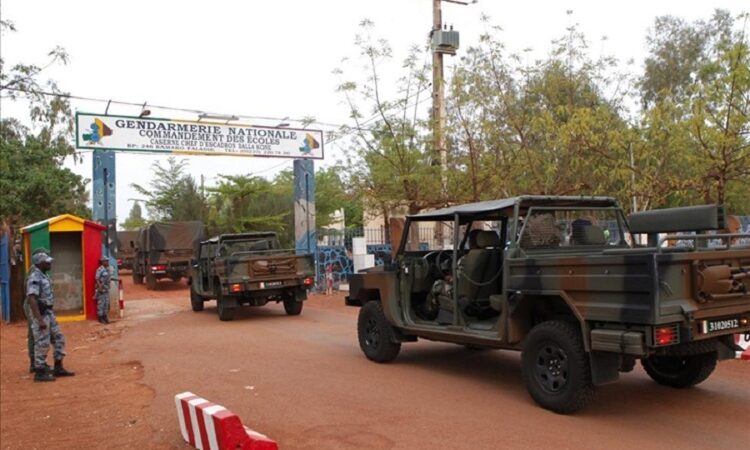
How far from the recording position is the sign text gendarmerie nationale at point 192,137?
17.1 m

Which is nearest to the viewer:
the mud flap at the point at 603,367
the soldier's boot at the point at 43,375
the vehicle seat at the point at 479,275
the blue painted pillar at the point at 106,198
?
the mud flap at the point at 603,367

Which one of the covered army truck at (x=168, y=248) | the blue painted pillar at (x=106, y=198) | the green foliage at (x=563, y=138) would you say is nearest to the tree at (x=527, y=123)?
the green foliage at (x=563, y=138)

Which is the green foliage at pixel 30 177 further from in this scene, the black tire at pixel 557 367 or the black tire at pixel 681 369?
the black tire at pixel 681 369

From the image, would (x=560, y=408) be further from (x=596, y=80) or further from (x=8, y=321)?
(x=8, y=321)

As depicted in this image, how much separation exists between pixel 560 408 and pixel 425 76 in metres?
11.3

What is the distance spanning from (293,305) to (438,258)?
274 inches

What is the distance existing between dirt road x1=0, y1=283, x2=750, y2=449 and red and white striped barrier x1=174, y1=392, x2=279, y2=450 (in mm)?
376

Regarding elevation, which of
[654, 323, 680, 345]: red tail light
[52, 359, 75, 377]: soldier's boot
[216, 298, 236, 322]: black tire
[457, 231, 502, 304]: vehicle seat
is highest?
[457, 231, 502, 304]: vehicle seat

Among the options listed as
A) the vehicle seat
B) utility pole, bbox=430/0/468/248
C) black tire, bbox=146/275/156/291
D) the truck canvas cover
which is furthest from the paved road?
black tire, bbox=146/275/156/291

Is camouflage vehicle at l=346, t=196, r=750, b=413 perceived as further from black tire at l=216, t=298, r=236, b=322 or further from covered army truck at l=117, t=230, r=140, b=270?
covered army truck at l=117, t=230, r=140, b=270

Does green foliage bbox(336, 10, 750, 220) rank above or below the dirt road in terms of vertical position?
above

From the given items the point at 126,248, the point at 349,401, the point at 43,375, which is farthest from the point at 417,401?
the point at 126,248

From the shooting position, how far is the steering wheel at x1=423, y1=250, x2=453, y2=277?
8.23 m

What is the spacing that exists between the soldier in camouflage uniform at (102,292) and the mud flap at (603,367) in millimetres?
12186
